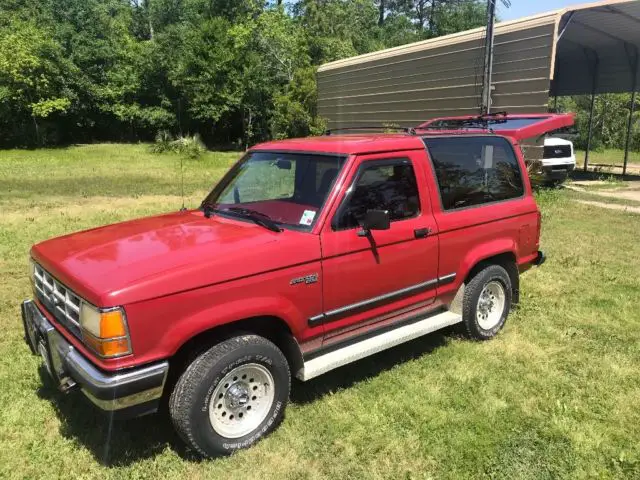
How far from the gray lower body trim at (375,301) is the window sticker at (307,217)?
2.07ft

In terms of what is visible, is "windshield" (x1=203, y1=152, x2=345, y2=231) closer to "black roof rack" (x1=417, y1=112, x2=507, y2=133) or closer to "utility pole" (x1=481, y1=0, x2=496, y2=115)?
"black roof rack" (x1=417, y1=112, x2=507, y2=133)

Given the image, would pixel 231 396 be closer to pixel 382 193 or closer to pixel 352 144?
pixel 382 193

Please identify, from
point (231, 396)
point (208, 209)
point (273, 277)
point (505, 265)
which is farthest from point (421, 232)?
point (231, 396)

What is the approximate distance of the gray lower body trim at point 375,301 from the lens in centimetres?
355

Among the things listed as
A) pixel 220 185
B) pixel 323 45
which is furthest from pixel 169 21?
pixel 220 185

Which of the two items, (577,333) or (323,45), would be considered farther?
(323,45)

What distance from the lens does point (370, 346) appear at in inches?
152

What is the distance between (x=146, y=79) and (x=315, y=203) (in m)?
31.7

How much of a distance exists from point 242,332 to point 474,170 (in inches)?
102

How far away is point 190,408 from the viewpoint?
9.84ft

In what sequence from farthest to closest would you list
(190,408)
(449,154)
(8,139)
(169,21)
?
(169,21) < (8,139) < (449,154) < (190,408)

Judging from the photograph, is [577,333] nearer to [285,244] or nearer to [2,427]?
[285,244]

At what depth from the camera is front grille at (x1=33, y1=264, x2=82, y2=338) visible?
3072 mm

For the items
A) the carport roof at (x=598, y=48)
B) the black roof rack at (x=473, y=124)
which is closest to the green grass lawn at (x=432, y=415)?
the black roof rack at (x=473, y=124)
